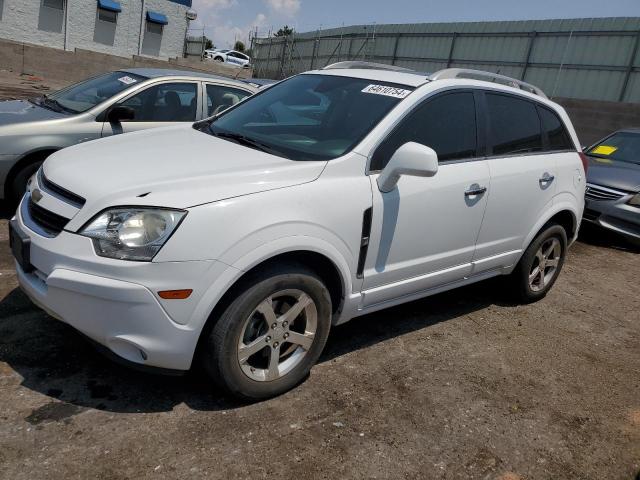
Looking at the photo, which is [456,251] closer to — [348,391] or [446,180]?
[446,180]

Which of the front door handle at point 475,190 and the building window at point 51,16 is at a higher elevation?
the building window at point 51,16

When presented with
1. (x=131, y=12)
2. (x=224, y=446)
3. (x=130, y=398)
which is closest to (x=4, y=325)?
(x=130, y=398)

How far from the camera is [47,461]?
244 centimetres

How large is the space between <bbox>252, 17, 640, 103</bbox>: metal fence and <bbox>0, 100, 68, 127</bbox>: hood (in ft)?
50.6

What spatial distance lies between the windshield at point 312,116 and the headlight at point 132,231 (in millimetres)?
904

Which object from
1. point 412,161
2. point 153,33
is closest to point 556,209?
point 412,161

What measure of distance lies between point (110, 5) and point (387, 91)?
29851 millimetres

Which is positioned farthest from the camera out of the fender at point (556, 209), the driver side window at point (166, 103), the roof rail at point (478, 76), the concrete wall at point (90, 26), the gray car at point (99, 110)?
the concrete wall at point (90, 26)

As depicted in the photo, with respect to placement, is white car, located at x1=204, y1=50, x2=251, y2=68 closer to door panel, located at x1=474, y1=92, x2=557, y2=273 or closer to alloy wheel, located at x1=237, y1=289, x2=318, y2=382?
door panel, located at x1=474, y1=92, x2=557, y2=273

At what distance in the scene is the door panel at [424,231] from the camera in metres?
3.33

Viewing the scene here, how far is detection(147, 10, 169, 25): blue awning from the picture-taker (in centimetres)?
3086

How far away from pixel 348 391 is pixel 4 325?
6.96ft

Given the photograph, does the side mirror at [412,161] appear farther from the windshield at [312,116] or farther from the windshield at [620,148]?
the windshield at [620,148]

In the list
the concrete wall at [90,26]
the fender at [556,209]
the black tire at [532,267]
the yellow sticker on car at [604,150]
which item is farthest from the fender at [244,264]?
the concrete wall at [90,26]
